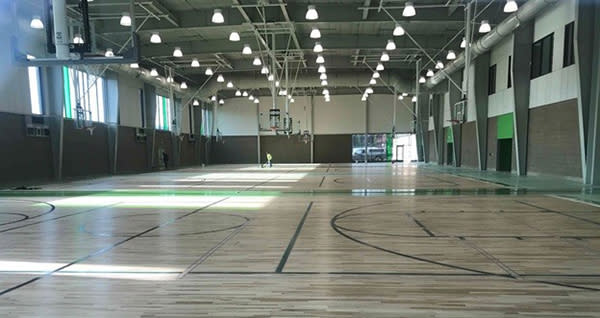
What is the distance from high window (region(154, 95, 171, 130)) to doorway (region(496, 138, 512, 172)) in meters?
23.3

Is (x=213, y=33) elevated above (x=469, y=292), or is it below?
above

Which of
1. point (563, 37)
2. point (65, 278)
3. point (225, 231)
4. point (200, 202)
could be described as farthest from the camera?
point (563, 37)

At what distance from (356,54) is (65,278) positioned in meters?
22.9

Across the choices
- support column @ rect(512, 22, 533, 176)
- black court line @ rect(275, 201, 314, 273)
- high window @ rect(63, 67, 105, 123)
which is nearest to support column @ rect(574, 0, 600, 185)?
support column @ rect(512, 22, 533, 176)

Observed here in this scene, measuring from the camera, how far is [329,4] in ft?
53.9

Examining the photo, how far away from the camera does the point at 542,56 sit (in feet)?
53.1

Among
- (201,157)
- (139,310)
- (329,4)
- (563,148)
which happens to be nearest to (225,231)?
(139,310)

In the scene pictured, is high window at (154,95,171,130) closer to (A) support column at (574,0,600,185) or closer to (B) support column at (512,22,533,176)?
(B) support column at (512,22,533,176)

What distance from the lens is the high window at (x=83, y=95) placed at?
17656 mm

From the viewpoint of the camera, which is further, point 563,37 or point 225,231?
point 563,37

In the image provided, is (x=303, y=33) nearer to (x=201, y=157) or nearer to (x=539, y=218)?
(x=539, y=218)

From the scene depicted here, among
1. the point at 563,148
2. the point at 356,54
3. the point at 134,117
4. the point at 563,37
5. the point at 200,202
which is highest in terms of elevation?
the point at 356,54

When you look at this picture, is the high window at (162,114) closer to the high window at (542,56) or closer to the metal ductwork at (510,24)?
the metal ductwork at (510,24)

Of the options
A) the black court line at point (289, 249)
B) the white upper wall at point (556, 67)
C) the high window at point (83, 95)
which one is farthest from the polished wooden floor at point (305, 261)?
the high window at point (83, 95)
